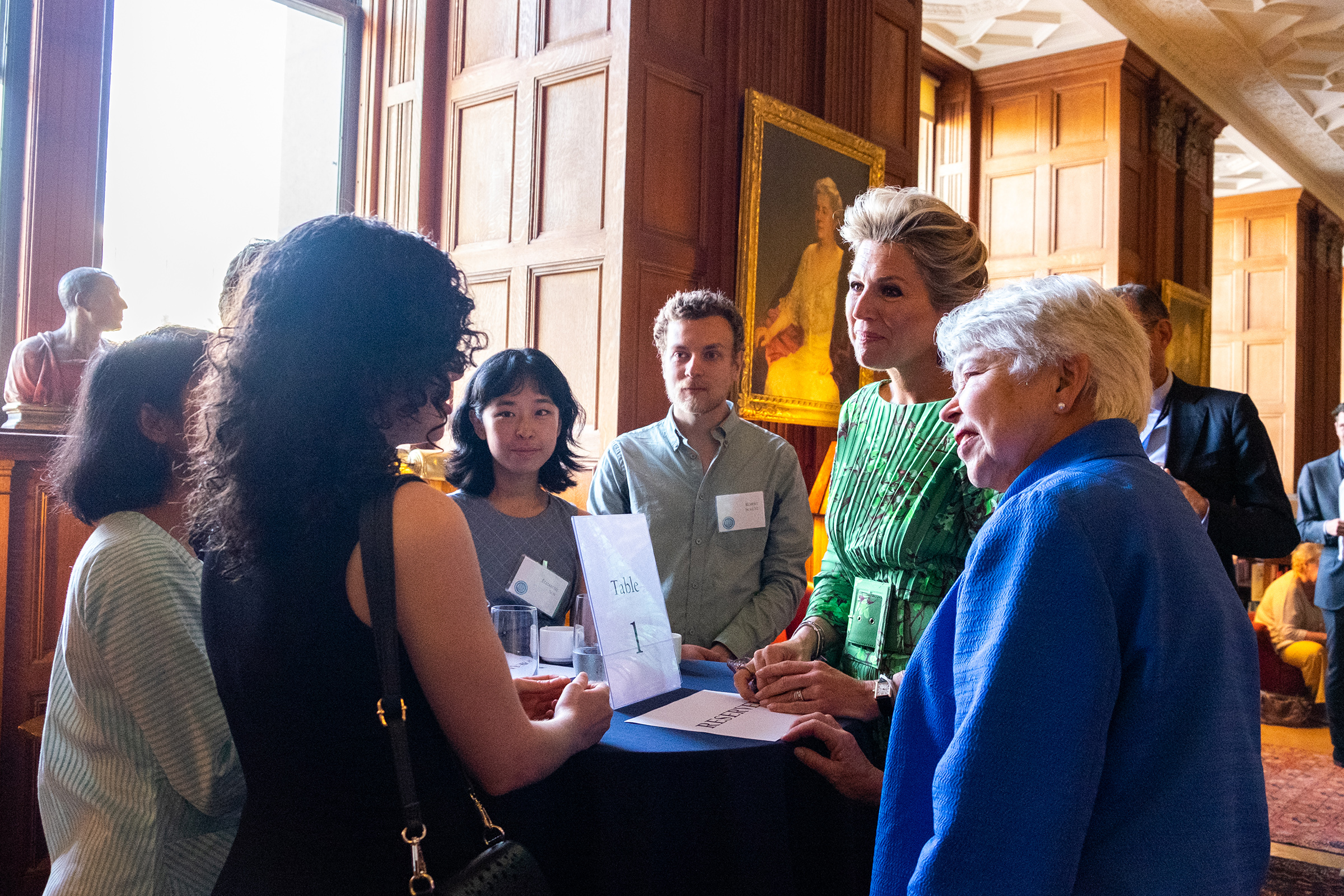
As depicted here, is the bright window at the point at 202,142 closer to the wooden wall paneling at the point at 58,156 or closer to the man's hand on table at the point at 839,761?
the wooden wall paneling at the point at 58,156

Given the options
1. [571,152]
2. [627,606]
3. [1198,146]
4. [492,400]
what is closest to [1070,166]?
[1198,146]

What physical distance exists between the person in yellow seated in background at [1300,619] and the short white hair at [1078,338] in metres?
6.51

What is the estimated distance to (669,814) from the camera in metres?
1.49

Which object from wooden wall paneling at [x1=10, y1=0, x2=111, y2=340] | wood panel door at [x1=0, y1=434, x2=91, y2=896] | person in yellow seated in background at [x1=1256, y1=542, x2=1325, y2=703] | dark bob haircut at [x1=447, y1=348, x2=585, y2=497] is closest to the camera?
dark bob haircut at [x1=447, y1=348, x2=585, y2=497]

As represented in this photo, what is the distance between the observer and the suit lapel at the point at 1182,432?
10.2 ft

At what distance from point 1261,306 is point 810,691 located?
13.3m

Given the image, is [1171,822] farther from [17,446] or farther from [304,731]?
[17,446]

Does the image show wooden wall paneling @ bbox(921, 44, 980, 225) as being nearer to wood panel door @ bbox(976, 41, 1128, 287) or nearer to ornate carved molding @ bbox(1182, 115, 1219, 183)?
wood panel door @ bbox(976, 41, 1128, 287)

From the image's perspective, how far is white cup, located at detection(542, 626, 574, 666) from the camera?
2039 millimetres

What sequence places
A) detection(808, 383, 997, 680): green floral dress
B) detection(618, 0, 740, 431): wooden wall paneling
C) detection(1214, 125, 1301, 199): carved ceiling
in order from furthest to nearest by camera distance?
detection(1214, 125, 1301, 199): carved ceiling
detection(618, 0, 740, 431): wooden wall paneling
detection(808, 383, 997, 680): green floral dress

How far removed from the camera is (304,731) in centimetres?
117

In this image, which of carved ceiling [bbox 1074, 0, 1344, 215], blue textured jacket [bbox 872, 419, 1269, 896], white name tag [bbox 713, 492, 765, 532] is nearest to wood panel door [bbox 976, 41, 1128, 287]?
carved ceiling [bbox 1074, 0, 1344, 215]

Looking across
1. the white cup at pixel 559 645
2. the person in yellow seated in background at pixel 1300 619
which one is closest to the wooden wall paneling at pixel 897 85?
the person in yellow seated in background at pixel 1300 619

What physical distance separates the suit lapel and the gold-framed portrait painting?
2187 mm
